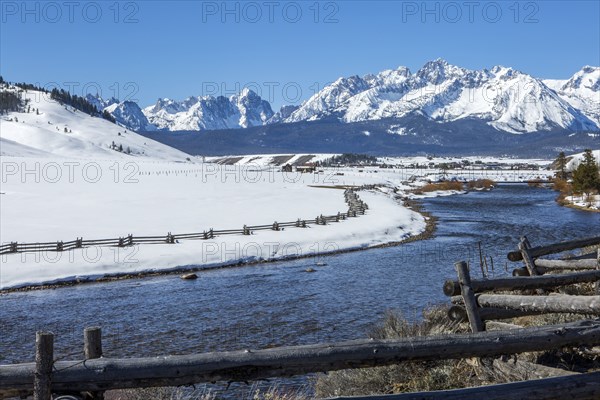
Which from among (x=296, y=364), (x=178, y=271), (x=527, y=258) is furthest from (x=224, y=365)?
(x=178, y=271)

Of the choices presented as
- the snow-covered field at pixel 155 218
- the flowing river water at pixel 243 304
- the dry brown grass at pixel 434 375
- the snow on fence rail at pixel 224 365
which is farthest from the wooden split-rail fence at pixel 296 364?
the snow-covered field at pixel 155 218

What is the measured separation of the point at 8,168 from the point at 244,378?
98.9 meters

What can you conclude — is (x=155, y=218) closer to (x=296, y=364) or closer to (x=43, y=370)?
(x=43, y=370)

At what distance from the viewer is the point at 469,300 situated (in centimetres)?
931

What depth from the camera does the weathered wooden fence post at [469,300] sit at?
9.25 meters

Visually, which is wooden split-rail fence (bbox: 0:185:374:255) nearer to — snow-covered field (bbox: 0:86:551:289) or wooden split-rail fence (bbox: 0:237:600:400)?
snow-covered field (bbox: 0:86:551:289)

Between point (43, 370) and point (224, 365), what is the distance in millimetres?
1900

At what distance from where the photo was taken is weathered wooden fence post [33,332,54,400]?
5852 mm

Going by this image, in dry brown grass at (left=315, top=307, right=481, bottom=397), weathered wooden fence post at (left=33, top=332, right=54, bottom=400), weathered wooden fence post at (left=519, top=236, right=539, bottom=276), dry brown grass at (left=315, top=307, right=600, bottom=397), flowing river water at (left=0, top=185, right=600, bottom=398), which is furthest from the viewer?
flowing river water at (left=0, top=185, right=600, bottom=398)

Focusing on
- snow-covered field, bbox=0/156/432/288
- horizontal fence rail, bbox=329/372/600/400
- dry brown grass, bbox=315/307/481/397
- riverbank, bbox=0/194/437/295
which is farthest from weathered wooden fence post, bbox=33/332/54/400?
snow-covered field, bbox=0/156/432/288

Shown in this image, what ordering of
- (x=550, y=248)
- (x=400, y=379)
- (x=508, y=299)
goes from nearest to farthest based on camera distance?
(x=508, y=299)
(x=400, y=379)
(x=550, y=248)

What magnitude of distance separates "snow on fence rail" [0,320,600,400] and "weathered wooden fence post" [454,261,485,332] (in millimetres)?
2558

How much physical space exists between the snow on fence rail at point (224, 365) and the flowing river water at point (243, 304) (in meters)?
4.79

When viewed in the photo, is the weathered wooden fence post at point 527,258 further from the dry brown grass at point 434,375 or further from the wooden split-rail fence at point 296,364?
the wooden split-rail fence at point 296,364
